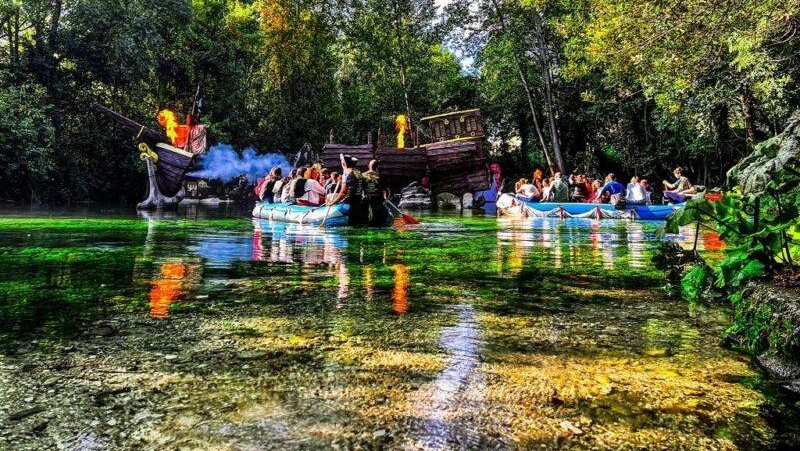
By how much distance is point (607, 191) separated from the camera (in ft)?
59.5

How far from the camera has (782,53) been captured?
1325cm

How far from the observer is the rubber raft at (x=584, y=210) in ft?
53.9

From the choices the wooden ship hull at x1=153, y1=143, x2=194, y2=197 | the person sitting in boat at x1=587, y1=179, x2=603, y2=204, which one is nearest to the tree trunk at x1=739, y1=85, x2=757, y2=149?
the person sitting in boat at x1=587, y1=179, x2=603, y2=204

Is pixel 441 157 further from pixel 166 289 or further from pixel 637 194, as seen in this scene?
pixel 166 289

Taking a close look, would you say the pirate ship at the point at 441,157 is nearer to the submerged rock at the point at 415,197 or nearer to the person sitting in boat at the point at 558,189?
the submerged rock at the point at 415,197

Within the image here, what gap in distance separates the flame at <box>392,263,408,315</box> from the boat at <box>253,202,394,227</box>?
21.7 feet

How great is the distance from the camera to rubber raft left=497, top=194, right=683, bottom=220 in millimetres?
16422

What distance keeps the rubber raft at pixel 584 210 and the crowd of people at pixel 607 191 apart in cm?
33

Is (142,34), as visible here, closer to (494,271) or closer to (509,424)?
(494,271)

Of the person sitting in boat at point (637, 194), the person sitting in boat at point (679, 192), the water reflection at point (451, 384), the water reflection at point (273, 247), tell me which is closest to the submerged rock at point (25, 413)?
the water reflection at point (451, 384)

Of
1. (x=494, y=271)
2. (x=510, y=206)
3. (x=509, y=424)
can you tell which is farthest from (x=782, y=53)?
(x=509, y=424)

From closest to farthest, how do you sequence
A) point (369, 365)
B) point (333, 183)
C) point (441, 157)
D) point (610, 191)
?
point (369, 365)
point (333, 183)
point (610, 191)
point (441, 157)

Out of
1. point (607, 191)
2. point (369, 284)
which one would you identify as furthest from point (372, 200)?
point (607, 191)

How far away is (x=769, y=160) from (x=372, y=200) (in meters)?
10.4
